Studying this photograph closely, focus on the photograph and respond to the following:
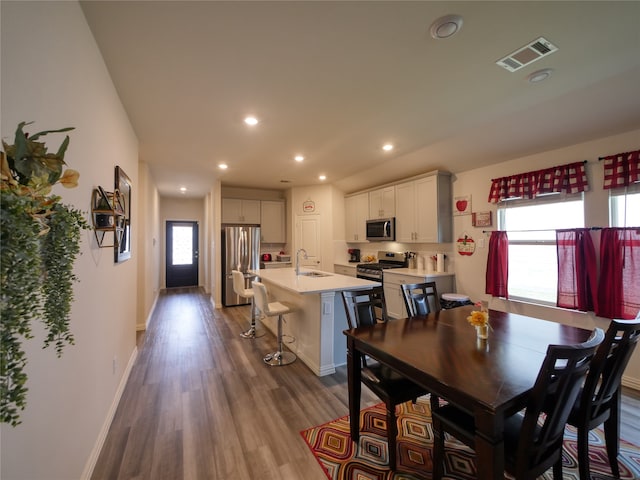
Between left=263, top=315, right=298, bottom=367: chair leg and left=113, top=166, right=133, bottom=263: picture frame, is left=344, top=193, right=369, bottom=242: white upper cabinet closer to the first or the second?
left=263, top=315, right=298, bottom=367: chair leg

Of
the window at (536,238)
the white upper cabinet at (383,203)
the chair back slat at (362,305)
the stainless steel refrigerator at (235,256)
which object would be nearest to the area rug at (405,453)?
the chair back slat at (362,305)

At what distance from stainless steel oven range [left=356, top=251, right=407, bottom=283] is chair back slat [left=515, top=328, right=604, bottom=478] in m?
3.59

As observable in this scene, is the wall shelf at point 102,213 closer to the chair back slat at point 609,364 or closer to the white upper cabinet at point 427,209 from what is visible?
the chair back slat at point 609,364

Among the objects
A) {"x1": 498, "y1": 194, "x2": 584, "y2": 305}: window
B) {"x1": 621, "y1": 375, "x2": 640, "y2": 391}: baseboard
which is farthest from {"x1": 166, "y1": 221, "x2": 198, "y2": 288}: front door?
{"x1": 621, "y1": 375, "x2": 640, "y2": 391}: baseboard

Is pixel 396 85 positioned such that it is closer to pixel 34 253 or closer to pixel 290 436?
pixel 34 253

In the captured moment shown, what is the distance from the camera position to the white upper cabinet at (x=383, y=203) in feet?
16.5

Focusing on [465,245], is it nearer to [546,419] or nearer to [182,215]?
[546,419]

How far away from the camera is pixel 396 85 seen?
2.28 m

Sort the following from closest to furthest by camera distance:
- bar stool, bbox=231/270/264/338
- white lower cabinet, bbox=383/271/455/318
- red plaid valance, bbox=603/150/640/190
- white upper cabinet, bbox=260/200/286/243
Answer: red plaid valance, bbox=603/150/640/190 → bar stool, bbox=231/270/264/338 → white lower cabinet, bbox=383/271/455/318 → white upper cabinet, bbox=260/200/286/243

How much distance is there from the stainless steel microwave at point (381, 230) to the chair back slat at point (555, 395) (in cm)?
375

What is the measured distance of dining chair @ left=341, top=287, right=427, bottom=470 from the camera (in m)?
1.71

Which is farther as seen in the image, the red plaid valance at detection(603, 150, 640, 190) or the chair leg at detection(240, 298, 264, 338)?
the chair leg at detection(240, 298, 264, 338)

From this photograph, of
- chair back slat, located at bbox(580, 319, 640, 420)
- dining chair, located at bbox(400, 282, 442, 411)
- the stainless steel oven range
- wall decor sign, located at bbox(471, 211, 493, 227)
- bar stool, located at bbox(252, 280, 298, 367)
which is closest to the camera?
chair back slat, located at bbox(580, 319, 640, 420)

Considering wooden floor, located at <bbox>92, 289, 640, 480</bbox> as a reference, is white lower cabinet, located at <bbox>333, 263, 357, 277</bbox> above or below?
above
